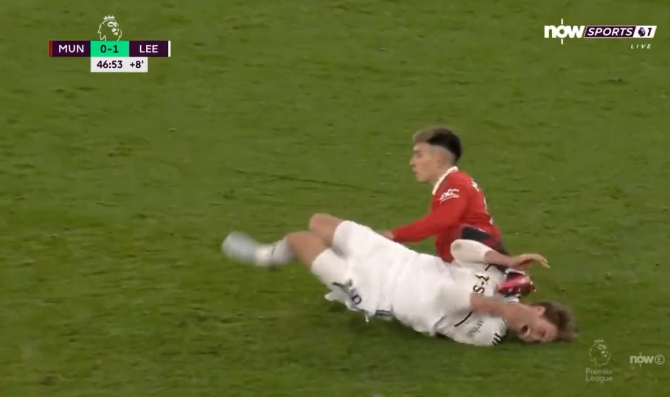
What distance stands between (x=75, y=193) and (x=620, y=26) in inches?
163

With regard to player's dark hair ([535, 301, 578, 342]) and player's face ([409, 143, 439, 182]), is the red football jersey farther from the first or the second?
player's dark hair ([535, 301, 578, 342])

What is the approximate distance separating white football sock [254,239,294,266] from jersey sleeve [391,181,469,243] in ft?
1.90

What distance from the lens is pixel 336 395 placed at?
194 inches

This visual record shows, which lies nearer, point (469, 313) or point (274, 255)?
point (469, 313)

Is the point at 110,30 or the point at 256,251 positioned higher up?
the point at 110,30

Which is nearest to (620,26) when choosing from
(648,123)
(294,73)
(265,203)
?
(648,123)

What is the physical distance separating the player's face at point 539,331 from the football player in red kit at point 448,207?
13cm

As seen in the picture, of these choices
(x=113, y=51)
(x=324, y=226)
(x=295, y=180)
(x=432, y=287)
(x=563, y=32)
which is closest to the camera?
(x=432, y=287)

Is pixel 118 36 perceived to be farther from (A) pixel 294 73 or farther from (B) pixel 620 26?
(B) pixel 620 26

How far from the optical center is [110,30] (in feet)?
28.6

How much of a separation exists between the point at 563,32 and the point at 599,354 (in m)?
4.06

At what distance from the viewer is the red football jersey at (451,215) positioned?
5.33 metres

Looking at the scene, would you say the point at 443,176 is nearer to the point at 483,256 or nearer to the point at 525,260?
the point at 483,256

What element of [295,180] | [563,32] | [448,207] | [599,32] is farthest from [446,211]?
[599,32]
